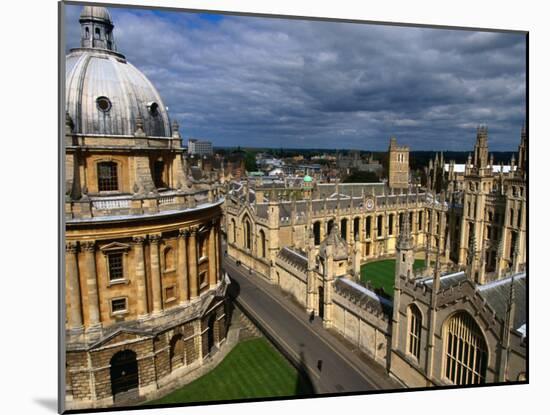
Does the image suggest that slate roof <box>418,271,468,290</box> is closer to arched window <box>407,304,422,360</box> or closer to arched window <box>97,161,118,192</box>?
arched window <box>407,304,422,360</box>

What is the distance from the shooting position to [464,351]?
9.16 m

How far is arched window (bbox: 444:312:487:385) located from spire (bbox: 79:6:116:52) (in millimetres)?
12042

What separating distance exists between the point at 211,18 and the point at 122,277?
7.43 meters

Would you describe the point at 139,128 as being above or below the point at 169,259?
above

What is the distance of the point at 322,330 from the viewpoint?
1477 centimetres

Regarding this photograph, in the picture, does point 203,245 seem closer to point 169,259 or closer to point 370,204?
point 169,259

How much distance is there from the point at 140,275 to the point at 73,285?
174cm

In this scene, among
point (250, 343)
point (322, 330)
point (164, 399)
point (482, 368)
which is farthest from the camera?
point (322, 330)

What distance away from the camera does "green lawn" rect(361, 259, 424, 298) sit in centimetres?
1966

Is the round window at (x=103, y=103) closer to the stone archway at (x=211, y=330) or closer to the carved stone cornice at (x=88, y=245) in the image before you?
the carved stone cornice at (x=88, y=245)

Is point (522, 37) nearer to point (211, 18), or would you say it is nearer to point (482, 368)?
point (211, 18)

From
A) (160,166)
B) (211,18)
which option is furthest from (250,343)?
(211,18)

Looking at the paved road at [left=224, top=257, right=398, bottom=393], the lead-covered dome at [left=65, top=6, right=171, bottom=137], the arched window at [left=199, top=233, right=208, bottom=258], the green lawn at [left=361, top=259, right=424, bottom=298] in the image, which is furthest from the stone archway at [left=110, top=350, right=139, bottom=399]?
the green lawn at [left=361, top=259, right=424, bottom=298]

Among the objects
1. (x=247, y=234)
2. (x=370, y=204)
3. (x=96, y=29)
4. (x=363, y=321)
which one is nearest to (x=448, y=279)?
(x=363, y=321)
